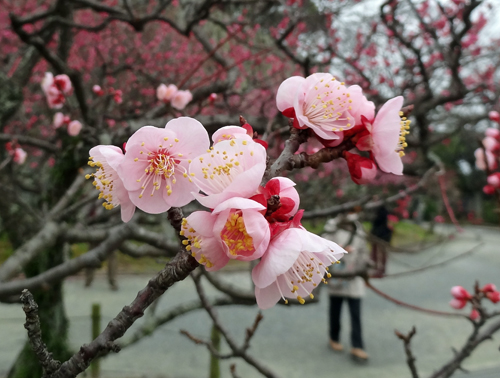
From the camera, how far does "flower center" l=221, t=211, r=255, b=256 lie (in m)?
0.52

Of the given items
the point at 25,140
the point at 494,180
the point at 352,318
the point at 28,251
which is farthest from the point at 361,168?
the point at 352,318

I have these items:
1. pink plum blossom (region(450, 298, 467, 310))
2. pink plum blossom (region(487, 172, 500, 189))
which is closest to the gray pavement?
pink plum blossom (region(450, 298, 467, 310))

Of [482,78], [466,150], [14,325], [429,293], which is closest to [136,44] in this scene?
[14,325]

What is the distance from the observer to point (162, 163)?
2.00ft

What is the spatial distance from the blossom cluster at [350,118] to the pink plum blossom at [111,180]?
1.06 feet

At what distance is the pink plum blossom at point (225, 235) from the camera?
51cm

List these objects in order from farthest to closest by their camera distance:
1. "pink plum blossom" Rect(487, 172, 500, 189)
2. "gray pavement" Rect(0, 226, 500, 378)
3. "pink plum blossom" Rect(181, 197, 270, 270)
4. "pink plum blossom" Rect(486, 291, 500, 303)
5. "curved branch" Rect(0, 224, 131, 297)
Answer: "gray pavement" Rect(0, 226, 500, 378) < "curved branch" Rect(0, 224, 131, 297) < "pink plum blossom" Rect(486, 291, 500, 303) < "pink plum blossom" Rect(487, 172, 500, 189) < "pink plum blossom" Rect(181, 197, 270, 270)

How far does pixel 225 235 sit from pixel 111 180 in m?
0.29

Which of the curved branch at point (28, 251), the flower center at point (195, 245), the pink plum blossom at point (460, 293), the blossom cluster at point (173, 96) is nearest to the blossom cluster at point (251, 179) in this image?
the flower center at point (195, 245)

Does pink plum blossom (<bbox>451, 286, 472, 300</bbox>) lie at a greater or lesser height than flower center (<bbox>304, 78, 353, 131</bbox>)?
lesser

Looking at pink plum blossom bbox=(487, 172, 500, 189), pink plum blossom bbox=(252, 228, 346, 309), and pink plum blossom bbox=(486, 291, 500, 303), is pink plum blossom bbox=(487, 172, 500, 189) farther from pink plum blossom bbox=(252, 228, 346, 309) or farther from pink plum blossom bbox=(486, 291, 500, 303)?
pink plum blossom bbox=(252, 228, 346, 309)

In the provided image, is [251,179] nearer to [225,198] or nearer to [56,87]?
[225,198]

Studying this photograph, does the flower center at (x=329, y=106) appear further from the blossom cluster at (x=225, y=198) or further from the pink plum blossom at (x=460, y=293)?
the pink plum blossom at (x=460, y=293)

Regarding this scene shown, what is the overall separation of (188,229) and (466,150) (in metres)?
19.8
